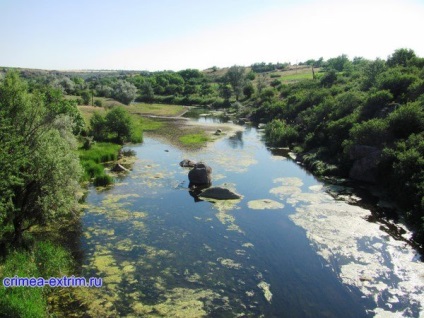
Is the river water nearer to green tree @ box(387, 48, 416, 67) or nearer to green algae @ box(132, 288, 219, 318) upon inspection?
green algae @ box(132, 288, 219, 318)

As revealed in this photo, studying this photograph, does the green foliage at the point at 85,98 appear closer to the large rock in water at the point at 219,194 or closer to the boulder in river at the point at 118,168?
the boulder in river at the point at 118,168

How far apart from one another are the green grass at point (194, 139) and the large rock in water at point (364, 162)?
32.3m

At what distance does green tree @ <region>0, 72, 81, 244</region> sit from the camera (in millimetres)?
24297

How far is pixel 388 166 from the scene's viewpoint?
44125mm

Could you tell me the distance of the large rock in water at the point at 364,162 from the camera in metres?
47.0

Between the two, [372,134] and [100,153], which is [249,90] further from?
[372,134]

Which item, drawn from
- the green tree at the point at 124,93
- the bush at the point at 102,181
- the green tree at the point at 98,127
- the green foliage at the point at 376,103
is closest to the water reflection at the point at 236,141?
the green foliage at the point at 376,103

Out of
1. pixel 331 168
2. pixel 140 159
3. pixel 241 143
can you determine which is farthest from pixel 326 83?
pixel 140 159

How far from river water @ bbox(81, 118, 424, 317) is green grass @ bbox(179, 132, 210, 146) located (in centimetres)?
2735

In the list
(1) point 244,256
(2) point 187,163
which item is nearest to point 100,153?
(2) point 187,163

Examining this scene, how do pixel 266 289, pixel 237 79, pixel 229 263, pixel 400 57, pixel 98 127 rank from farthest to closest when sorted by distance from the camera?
pixel 237 79, pixel 400 57, pixel 98 127, pixel 229 263, pixel 266 289

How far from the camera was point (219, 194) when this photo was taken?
41.9 meters

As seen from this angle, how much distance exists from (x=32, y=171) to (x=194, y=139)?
51730 mm

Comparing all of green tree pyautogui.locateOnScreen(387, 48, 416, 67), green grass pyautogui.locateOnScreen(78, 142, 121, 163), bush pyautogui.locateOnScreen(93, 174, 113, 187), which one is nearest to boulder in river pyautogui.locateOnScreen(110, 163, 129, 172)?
green grass pyautogui.locateOnScreen(78, 142, 121, 163)
